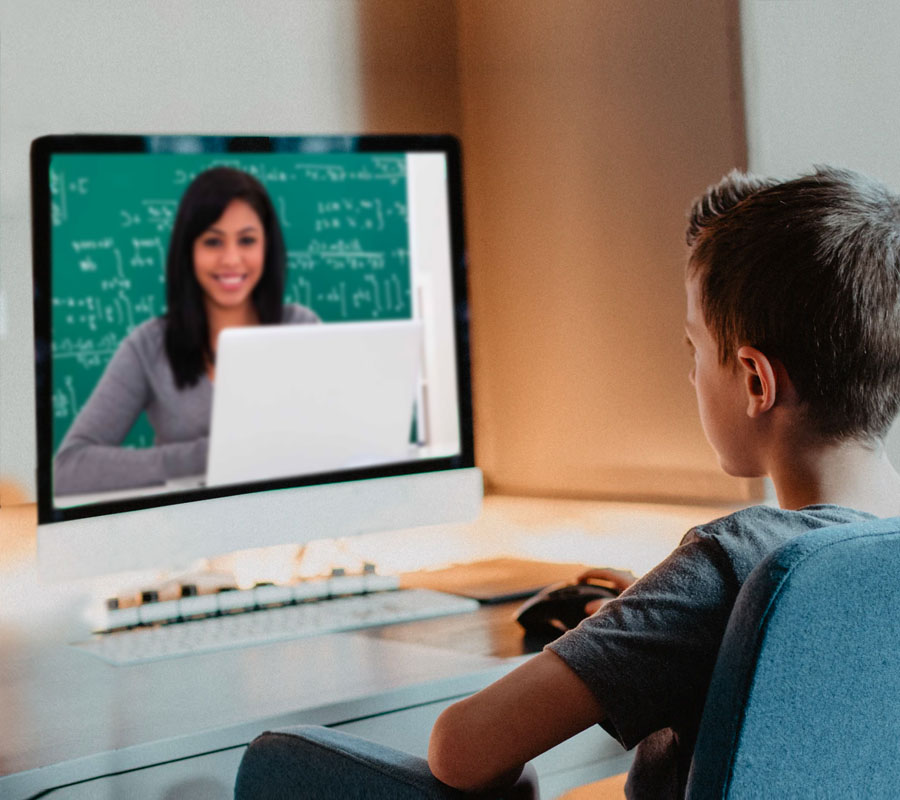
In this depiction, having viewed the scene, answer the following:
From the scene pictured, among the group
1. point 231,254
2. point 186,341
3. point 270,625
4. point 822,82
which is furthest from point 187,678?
point 822,82

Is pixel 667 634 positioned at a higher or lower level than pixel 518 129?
lower

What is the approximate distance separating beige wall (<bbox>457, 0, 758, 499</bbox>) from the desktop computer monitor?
293 millimetres

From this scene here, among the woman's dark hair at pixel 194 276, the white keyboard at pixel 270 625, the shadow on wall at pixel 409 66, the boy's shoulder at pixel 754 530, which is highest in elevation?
the shadow on wall at pixel 409 66

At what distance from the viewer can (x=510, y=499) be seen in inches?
79.8

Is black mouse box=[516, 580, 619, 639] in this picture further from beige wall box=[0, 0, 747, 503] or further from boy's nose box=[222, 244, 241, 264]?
boy's nose box=[222, 244, 241, 264]

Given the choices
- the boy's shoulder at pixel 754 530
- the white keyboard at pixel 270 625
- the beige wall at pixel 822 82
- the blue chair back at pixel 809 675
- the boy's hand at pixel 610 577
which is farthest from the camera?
the beige wall at pixel 822 82

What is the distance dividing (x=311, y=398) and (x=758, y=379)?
73 cm

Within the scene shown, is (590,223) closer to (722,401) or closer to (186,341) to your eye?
(186,341)

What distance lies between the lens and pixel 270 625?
4.44 ft

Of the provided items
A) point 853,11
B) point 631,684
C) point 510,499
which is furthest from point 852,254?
point 510,499

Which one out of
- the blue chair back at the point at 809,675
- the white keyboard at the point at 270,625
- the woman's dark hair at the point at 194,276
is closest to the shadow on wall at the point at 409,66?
the woman's dark hair at the point at 194,276

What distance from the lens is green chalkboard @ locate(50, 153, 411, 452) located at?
4.40 feet

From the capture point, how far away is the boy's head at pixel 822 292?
88cm

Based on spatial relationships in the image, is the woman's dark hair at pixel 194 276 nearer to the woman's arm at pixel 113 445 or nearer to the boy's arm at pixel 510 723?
the woman's arm at pixel 113 445
